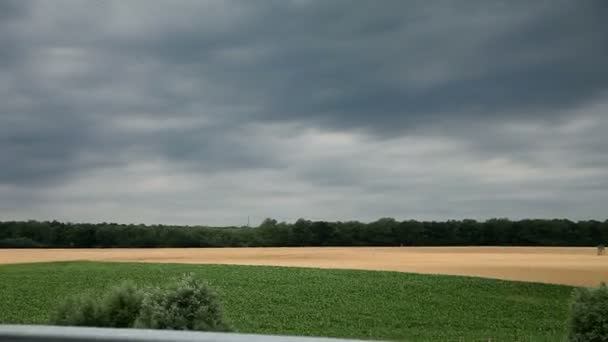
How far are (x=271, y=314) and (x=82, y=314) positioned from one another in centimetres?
1129

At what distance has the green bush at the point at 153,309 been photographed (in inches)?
400

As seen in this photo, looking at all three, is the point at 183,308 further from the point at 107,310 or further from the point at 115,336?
the point at 115,336

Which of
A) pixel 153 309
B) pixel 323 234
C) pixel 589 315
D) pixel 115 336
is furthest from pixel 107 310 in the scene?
pixel 323 234

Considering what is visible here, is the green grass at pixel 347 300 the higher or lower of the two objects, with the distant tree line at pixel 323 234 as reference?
lower

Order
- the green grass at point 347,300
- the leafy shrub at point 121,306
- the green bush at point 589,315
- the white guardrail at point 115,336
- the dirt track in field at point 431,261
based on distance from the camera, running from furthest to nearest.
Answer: the dirt track in field at point 431,261 < the green grass at point 347,300 < the leafy shrub at point 121,306 < the green bush at point 589,315 < the white guardrail at point 115,336

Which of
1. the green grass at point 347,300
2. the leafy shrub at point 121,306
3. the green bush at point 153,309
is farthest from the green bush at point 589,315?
the green grass at point 347,300

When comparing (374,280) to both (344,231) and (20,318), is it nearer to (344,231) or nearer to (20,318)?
(20,318)

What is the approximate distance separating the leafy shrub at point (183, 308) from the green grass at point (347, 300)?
8524mm

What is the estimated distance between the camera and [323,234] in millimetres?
57719

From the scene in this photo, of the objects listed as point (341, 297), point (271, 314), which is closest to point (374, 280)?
point (341, 297)

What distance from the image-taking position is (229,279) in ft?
96.3

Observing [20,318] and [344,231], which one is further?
[344,231]

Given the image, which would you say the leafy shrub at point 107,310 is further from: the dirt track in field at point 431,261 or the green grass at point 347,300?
the dirt track in field at point 431,261

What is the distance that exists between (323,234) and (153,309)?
47.7m
